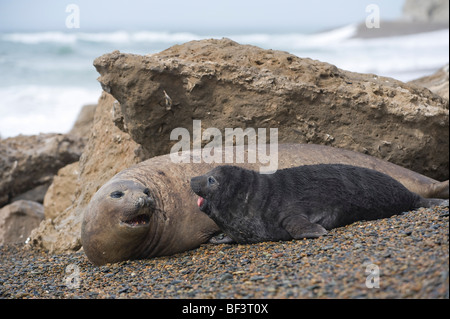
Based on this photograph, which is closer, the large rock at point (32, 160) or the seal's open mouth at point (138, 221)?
the seal's open mouth at point (138, 221)

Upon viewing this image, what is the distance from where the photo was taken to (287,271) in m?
4.08

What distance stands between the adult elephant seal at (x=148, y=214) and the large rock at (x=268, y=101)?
2.51 feet

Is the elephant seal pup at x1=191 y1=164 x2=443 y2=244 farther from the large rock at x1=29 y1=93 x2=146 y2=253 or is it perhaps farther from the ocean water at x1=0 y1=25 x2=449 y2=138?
the ocean water at x1=0 y1=25 x2=449 y2=138

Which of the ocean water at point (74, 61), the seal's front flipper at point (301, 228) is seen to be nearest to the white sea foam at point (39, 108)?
the ocean water at point (74, 61)

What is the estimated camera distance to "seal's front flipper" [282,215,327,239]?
4.95 m

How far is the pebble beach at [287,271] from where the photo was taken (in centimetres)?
342

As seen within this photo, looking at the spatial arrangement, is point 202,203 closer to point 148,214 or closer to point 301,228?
point 148,214

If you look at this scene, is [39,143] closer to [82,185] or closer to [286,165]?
[82,185]

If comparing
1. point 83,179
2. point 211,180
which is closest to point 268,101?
point 211,180

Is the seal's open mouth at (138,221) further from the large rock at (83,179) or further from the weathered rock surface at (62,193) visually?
the weathered rock surface at (62,193)

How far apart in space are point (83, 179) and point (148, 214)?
2.76m

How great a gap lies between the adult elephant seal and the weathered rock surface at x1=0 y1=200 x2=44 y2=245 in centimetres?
340

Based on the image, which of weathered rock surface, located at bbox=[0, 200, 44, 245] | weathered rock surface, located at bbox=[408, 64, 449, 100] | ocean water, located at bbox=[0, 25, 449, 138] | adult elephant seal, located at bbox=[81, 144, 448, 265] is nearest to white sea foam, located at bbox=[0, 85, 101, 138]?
ocean water, located at bbox=[0, 25, 449, 138]
